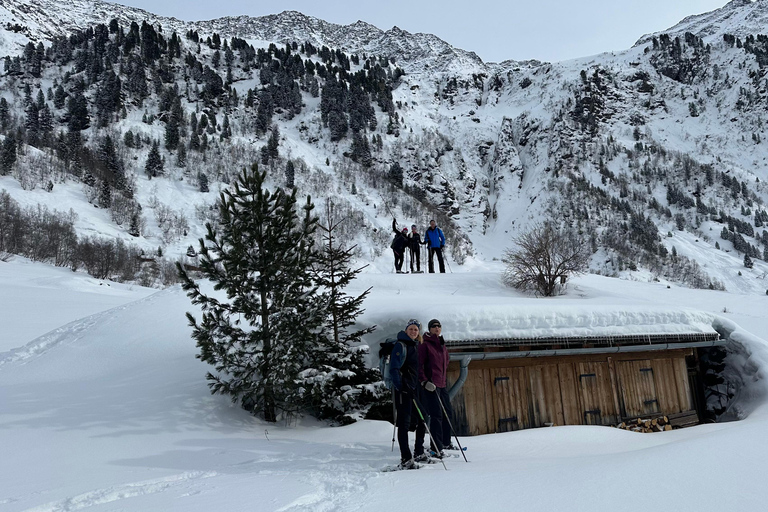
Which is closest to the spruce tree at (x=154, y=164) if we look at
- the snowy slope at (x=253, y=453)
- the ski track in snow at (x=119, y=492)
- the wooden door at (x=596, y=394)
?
the snowy slope at (x=253, y=453)

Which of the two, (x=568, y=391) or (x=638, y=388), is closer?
(x=568, y=391)

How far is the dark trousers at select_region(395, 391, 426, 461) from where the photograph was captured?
13.8ft

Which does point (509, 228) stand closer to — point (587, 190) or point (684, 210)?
point (587, 190)

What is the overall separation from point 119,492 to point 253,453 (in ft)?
5.42

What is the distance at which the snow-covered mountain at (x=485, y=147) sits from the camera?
4153 centimetres

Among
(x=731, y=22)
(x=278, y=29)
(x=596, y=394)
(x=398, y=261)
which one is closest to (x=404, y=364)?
(x=596, y=394)

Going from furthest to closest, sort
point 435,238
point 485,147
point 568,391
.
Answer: point 485,147 < point 435,238 < point 568,391

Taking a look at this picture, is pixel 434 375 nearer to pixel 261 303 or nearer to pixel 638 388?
pixel 261 303

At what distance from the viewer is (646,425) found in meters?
8.15

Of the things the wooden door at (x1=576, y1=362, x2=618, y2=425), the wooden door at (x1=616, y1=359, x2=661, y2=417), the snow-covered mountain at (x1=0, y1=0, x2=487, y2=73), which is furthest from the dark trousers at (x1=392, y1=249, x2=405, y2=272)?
the snow-covered mountain at (x1=0, y1=0, x2=487, y2=73)

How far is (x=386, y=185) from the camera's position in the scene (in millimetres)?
52406

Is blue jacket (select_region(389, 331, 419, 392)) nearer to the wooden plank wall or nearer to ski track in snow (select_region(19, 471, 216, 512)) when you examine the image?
ski track in snow (select_region(19, 471, 216, 512))

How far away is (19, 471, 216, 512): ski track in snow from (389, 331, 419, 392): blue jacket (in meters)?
2.03

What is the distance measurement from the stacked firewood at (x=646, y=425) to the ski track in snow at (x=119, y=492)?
781 centimetres
